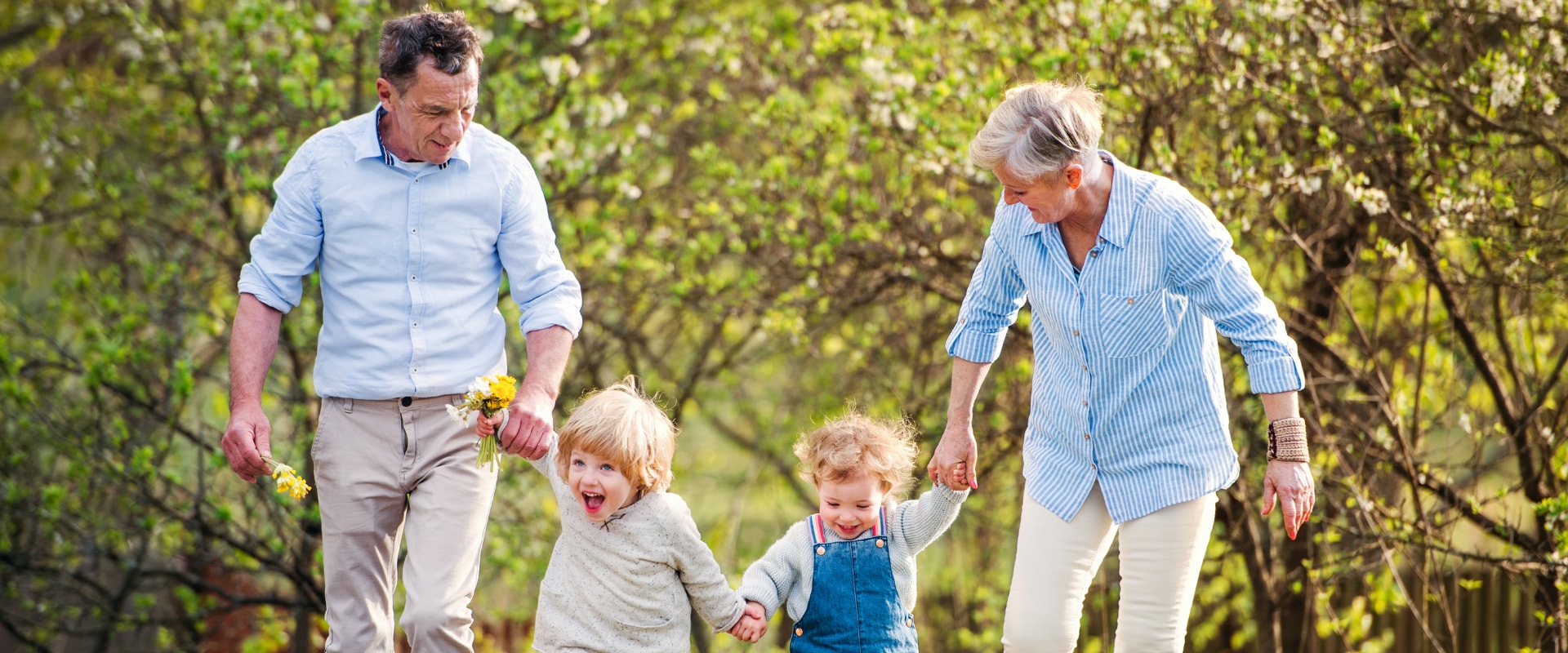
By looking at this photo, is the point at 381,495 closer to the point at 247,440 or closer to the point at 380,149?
the point at 247,440

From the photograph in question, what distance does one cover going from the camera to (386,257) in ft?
9.69

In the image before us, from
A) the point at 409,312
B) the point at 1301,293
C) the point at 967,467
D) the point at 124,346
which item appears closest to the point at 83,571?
the point at 124,346

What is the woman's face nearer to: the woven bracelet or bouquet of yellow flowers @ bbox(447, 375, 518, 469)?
the woven bracelet

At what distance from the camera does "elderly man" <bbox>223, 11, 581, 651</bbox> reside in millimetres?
2924

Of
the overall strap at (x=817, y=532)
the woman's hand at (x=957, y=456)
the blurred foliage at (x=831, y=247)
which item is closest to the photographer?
the woman's hand at (x=957, y=456)

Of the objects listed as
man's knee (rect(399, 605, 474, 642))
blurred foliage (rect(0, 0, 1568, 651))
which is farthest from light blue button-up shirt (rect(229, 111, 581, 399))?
blurred foliage (rect(0, 0, 1568, 651))

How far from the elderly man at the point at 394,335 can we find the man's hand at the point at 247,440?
4 cm

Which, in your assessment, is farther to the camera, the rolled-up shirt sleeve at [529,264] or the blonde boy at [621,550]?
the rolled-up shirt sleeve at [529,264]

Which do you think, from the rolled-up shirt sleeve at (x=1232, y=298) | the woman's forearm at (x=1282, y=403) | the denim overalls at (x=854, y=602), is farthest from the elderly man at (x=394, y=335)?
the woman's forearm at (x=1282, y=403)

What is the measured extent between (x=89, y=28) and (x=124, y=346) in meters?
2.12

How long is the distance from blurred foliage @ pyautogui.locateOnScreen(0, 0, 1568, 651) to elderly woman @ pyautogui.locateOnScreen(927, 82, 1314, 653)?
140 centimetres

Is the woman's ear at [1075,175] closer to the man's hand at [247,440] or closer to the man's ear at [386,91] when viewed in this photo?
the man's ear at [386,91]

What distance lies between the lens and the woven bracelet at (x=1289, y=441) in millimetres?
2641

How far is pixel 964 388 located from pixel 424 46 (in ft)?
4.65
